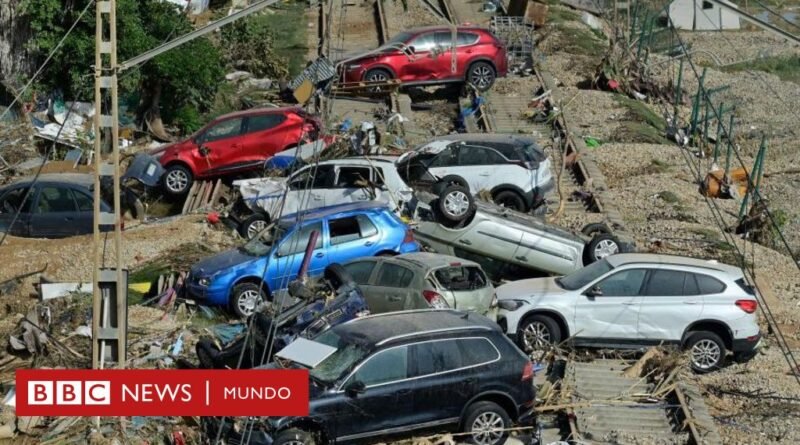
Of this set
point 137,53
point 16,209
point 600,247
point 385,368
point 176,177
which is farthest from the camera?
point 137,53

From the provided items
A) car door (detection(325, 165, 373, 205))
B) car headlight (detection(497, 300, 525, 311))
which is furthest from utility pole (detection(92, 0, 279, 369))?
car door (detection(325, 165, 373, 205))

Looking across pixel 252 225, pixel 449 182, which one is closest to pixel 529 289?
pixel 449 182

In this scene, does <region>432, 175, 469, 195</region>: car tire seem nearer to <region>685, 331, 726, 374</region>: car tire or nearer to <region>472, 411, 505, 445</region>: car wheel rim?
<region>685, 331, 726, 374</region>: car tire

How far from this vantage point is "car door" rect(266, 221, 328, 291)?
63.5 ft

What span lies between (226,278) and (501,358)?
5.84 metres

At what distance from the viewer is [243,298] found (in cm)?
1916

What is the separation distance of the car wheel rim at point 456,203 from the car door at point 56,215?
6.27 metres

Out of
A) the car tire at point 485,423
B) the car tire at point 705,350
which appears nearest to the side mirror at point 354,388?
the car tire at point 485,423

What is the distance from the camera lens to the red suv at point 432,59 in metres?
31.4

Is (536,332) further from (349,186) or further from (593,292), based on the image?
(349,186)

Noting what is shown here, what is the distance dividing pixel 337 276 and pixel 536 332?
2882 millimetres

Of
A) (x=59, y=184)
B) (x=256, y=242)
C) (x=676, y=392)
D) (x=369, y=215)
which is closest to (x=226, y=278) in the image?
(x=256, y=242)

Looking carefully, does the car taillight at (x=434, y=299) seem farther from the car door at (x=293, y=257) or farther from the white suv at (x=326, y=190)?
the white suv at (x=326, y=190)

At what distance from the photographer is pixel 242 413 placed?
1350cm
